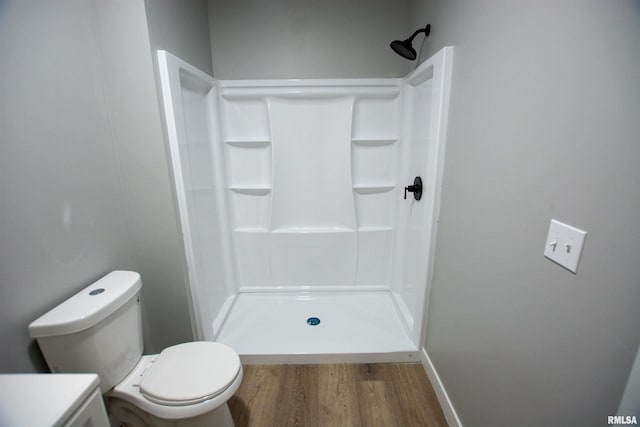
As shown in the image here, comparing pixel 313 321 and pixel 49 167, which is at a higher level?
pixel 49 167

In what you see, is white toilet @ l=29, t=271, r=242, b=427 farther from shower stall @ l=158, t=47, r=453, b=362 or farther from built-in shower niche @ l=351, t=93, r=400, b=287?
built-in shower niche @ l=351, t=93, r=400, b=287

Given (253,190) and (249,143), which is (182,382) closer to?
(253,190)

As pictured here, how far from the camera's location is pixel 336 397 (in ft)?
5.00

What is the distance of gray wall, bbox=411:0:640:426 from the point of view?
57 cm

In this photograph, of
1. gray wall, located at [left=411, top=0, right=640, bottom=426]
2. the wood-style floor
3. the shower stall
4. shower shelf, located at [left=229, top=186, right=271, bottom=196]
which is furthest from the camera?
shower shelf, located at [left=229, top=186, right=271, bottom=196]

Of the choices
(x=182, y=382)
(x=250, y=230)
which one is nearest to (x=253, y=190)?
(x=250, y=230)

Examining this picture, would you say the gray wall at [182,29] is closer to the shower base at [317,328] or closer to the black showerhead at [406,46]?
the black showerhead at [406,46]

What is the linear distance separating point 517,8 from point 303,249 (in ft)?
6.38

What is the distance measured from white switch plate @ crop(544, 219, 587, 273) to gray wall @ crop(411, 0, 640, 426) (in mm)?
18

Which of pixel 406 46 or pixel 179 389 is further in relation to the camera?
pixel 406 46

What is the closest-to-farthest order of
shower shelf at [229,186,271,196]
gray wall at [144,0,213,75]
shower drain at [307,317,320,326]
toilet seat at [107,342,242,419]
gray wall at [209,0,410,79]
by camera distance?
toilet seat at [107,342,242,419] < gray wall at [144,0,213,75] < gray wall at [209,0,410,79] < shower drain at [307,317,320,326] < shower shelf at [229,186,271,196]

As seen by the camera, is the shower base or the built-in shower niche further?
the built-in shower niche

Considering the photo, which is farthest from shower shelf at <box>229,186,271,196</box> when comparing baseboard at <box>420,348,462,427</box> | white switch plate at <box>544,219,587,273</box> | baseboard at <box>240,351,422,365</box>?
white switch plate at <box>544,219,587,273</box>

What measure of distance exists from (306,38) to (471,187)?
5.12 ft
